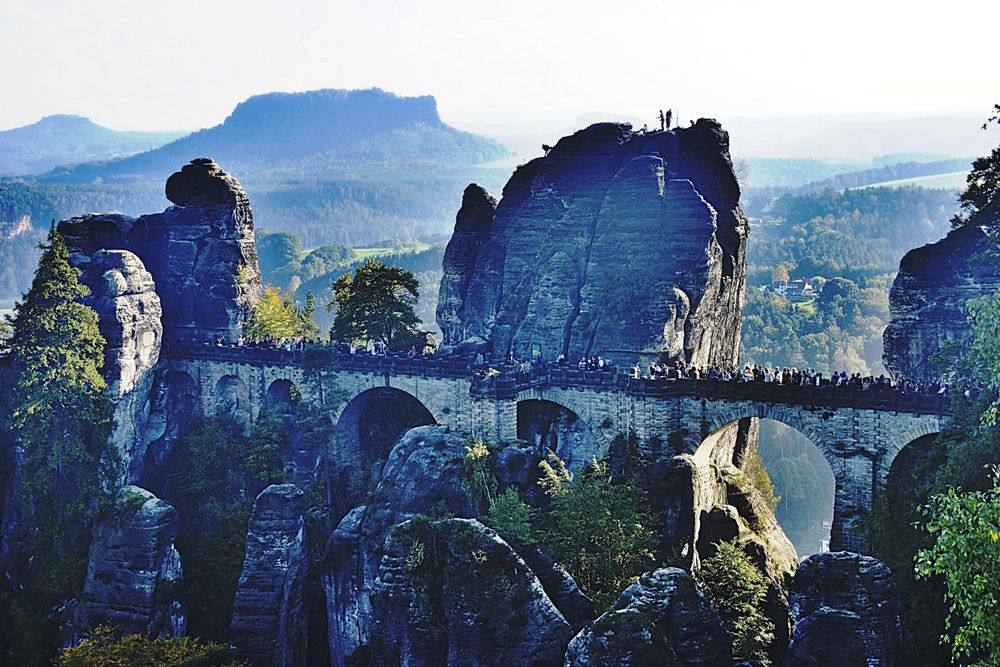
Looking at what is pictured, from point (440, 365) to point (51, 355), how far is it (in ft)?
55.9

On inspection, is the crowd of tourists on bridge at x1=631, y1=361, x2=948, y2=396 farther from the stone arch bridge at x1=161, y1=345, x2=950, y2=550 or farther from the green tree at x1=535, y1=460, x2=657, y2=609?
the green tree at x1=535, y1=460, x2=657, y2=609

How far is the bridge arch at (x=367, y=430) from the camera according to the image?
49156 millimetres

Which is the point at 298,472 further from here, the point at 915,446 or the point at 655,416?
the point at 915,446

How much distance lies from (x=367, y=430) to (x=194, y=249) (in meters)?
13.8

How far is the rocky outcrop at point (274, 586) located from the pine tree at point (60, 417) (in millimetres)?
8559

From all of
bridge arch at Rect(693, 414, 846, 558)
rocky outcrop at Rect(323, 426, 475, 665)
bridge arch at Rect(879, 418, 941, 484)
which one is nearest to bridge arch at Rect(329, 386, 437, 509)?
rocky outcrop at Rect(323, 426, 475, 665)

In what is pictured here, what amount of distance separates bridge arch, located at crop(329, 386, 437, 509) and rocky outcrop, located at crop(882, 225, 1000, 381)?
19.2m

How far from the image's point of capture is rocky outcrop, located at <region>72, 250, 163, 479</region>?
50719 mm

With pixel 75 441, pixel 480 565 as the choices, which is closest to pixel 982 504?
pixel 480 565

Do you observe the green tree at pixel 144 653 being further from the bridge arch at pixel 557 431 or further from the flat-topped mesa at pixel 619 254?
the flat-topped mesa at pixel 619 254

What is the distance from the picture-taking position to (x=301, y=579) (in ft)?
146

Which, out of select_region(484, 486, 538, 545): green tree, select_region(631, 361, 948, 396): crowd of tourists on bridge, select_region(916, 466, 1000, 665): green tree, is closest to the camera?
select_region(916, 466, 1000, 665): green tree

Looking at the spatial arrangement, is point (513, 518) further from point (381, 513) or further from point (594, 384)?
point (594, 384)

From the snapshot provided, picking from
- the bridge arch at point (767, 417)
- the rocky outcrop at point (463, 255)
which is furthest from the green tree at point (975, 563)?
the rocky outcrop at point (463, 255)
